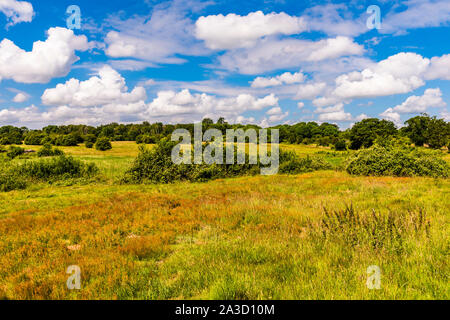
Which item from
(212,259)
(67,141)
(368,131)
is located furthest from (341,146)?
(67,141)

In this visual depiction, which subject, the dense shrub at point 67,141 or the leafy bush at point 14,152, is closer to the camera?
the leafy bush at point 14,152

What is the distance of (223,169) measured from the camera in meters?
29.2

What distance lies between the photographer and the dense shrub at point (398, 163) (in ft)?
78.0

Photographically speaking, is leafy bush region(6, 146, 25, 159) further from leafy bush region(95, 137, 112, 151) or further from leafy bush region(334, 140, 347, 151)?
leafy bush region(334, 140, 347, 151)

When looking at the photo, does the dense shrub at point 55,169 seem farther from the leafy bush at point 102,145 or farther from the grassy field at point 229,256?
the leafy bush at point 102,145

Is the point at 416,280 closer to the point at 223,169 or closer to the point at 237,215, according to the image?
the point at 237,215

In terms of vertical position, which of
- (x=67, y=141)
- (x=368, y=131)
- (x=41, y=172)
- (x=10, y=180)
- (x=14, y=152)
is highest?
(x=368, y=131)

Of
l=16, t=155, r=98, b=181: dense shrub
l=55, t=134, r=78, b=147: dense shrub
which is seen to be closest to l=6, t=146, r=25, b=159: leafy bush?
l=55, t=134, r=78, b=147: dense shrub

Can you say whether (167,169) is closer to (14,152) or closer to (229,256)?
(229,256)

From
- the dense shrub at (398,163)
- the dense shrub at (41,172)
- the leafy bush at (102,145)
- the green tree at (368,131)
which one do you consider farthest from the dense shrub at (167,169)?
the green tree at (368,131)

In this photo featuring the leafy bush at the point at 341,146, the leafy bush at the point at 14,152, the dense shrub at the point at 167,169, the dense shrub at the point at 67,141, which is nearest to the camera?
the dense shrub at the point at 167,169

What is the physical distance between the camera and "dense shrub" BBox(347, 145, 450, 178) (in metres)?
23.8

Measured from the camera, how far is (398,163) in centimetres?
2455
